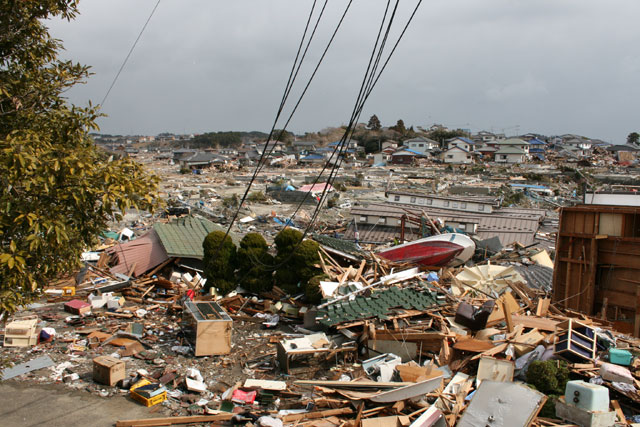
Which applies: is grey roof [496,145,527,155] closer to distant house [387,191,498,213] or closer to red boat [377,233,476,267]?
distant house [387,191,498,213]

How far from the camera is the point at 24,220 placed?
3967mm

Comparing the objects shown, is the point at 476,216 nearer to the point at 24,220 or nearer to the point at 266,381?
the point at 266,381

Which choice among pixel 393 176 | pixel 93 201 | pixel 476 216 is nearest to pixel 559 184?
pixel 393 176

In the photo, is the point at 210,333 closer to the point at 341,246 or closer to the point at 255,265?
the point at 255,265

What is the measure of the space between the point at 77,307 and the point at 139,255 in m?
3.86

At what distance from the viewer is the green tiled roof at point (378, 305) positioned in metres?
9.45

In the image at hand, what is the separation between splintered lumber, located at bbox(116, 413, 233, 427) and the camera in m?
6.76

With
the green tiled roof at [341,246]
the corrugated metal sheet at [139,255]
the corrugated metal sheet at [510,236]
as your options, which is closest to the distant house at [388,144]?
the corrugated metal sheet at [510,236]

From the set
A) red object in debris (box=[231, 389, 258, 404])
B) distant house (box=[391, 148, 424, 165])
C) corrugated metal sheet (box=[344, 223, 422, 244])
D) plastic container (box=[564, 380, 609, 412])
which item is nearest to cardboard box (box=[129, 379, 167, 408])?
red object in debris (box=[231, 389, 258, 404])

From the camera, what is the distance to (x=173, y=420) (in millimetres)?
6957

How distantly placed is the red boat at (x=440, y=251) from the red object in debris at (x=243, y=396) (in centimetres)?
870

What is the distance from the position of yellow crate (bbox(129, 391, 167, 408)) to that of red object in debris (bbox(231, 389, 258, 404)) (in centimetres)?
112

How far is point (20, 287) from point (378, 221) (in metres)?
19.5

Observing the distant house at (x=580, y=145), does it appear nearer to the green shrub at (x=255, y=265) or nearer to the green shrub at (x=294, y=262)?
the green shrub at (x=294, y=262)
